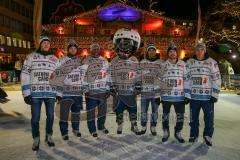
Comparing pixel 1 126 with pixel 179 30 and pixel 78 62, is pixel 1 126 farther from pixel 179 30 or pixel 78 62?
pixel 179 30

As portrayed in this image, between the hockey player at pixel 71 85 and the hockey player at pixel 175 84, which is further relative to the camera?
the hockey player at pixel 71 85

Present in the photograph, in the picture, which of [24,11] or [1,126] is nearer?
[1,126]

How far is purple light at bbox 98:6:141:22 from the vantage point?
30797 mm

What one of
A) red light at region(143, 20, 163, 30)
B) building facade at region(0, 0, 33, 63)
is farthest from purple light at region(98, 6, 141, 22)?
building facade at region(0, 0, 33, 63)

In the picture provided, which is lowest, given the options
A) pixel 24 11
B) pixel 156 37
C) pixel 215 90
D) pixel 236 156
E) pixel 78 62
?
pixel 236 156

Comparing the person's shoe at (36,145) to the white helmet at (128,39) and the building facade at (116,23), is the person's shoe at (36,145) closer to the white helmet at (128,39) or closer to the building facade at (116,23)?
the white helmet at (128,39)

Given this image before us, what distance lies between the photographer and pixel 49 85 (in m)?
6.45

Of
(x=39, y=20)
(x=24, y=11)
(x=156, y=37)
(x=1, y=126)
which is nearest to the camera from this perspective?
(x=1, y=126)

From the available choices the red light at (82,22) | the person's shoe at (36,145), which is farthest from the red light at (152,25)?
the person's shoe at (36,145)

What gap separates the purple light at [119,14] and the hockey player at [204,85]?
24632mm

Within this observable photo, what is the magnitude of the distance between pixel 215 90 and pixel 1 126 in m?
5.21

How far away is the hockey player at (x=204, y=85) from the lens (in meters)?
6.62

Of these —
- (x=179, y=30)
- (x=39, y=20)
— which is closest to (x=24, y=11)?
(x=179, y=30)

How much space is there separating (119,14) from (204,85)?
25099 millimetres
